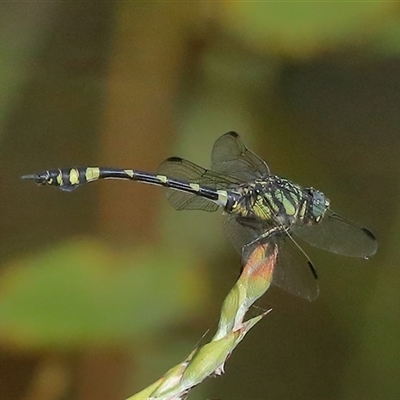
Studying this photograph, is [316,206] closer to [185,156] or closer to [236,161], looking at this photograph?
[236,161]

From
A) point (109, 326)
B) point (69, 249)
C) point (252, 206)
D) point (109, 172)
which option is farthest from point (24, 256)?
point (252, 206)

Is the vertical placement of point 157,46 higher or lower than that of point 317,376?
higher

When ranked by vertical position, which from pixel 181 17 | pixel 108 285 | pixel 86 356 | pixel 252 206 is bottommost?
pixel 86 356

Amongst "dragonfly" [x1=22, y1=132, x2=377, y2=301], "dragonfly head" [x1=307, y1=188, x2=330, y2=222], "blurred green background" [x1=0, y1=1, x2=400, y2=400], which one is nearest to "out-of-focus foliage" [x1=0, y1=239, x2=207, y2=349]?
"blurred green background" [x1=0, y1=1, x2=400, y2=400]

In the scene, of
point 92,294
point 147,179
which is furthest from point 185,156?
point 147,179

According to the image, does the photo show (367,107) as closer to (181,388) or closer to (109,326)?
(109,326)

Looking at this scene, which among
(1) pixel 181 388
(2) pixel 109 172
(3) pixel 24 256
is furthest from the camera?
(3) pixel 24 256

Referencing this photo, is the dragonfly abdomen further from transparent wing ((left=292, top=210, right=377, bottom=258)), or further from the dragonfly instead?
transparent wing ((left=292, top=210, right=377, bottom=258))

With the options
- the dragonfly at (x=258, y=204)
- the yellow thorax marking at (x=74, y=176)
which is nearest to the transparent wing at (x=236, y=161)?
the dragonfly at (x=258, y=204)
